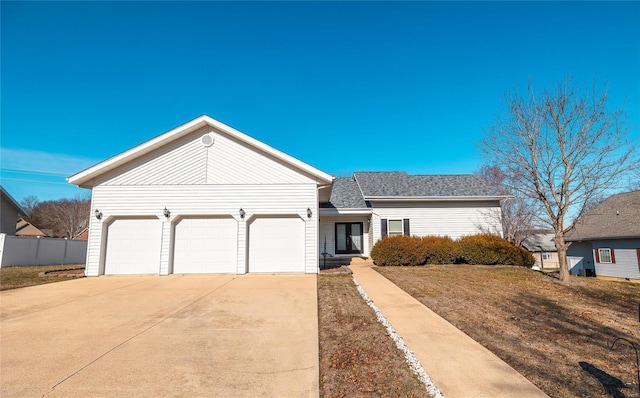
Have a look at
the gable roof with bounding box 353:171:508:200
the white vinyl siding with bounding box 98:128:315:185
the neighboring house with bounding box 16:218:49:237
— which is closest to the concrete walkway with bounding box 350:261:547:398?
the white vinyl siding with bounding box 98:128:315:185

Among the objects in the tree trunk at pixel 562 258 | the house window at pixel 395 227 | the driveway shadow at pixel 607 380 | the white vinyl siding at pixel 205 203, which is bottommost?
the driveway shadow at pixel 607 380

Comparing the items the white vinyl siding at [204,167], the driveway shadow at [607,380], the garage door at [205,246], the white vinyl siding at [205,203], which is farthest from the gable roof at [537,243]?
Result: the driveway shadow at [607,380]

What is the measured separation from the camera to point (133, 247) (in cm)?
1175

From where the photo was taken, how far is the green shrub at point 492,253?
13.5 meters

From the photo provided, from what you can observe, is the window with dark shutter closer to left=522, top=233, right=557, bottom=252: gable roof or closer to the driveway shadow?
left=522, top=233, right=557, bottom=252: gable roof

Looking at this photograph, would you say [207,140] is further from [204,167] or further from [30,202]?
[30,202]

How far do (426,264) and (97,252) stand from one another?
1299 cm

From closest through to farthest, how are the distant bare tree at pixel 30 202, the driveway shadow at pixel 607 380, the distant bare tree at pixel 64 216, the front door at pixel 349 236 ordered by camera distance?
the driveway shadow at pixel 607 380 → the front door at pixel 349 236 → the distant bare tree at pixel 64 216 → the distant bare tree at pixel 30 202

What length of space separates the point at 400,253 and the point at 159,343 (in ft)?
33.8

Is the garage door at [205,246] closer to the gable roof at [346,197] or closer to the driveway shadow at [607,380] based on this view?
the gable roof at [346,197]

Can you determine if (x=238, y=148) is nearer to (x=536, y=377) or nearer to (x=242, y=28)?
(x=242, y=28)

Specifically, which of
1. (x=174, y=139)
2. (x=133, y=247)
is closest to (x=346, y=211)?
(x=174, y=139)

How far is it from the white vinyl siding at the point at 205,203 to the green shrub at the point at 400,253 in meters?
3.22

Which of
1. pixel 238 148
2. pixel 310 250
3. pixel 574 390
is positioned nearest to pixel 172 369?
pixel 574 390
